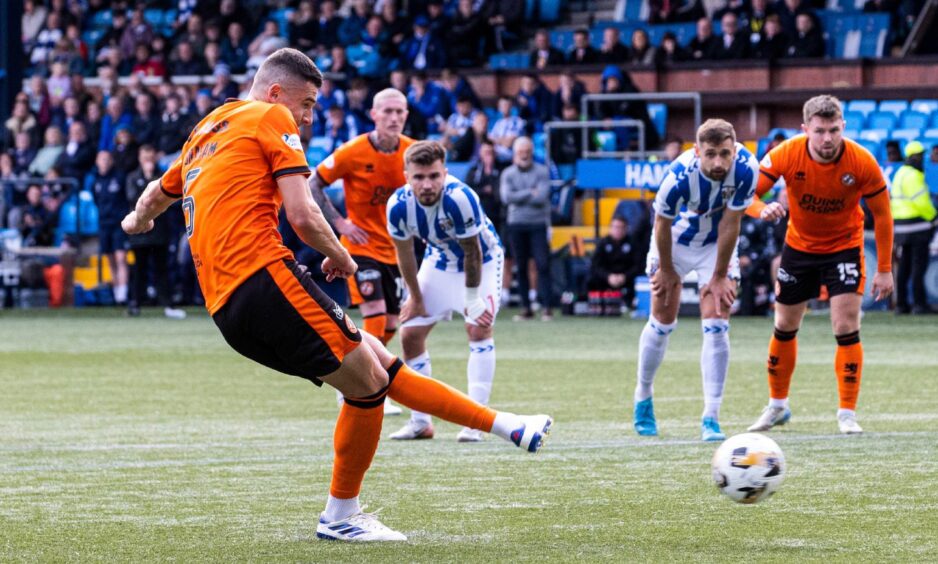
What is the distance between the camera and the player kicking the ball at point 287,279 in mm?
6113

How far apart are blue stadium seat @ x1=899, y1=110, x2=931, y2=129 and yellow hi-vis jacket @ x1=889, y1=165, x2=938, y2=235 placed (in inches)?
110

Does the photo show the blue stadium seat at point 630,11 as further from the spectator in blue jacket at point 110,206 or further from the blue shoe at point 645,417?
the blue shoe at point 645,417

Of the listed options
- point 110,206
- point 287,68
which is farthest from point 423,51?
point 287,68

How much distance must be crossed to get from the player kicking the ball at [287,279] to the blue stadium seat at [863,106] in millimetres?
17799

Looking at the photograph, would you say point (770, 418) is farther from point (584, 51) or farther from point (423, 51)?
point (423, 51)

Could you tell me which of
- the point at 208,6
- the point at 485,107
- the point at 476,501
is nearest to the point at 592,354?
the point at 476,501

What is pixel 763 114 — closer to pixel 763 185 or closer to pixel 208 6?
pixel 208 6

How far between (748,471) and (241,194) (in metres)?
2.24

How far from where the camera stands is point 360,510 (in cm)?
643

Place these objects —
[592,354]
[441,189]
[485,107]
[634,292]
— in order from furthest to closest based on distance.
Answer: [485,107], [634,292], [592,354], [441,189]

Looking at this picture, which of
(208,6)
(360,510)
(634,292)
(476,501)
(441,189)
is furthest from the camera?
(208,6)

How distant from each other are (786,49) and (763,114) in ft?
3.20

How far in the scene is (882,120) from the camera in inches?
911

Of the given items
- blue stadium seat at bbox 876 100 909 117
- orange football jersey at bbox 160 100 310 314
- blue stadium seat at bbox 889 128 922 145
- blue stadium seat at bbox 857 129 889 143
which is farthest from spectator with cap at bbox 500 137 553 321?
orange football jersey at bbox 160 100 310 314
